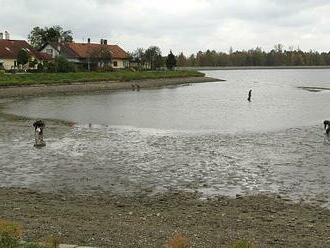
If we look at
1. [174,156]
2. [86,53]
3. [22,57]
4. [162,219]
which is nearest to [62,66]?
[22,57]

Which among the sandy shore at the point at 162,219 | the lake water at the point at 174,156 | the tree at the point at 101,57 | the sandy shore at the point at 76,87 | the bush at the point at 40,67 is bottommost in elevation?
the sandy shore at the point at 76,87

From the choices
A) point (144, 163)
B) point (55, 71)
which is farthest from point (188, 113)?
point (55, 71)

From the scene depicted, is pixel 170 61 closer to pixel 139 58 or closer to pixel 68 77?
pixel 139 58

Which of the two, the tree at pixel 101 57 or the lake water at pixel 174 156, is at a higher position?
the tree at pixel 101 57

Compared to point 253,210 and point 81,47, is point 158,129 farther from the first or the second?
point 81,47

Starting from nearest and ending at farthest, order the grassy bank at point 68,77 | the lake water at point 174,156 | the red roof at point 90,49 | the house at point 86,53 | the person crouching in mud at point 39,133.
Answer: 1. the lake water at point 174,156
2. the person crouching in mud at point 39,133
3. the grassy bank at point 68,77
4. the house at point 86,53
5. the red roof at point 90,49

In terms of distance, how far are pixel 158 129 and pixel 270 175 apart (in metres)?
15.2

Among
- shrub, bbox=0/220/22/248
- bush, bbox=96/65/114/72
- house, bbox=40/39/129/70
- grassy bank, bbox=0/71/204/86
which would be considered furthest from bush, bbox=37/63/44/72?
shrub, bbox=0/220/22/248

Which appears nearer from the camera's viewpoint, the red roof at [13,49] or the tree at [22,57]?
the tree at [22,57]

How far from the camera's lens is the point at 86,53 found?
11238cm

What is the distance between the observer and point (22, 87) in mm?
70500

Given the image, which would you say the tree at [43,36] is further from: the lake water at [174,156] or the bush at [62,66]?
the lake water at [174,156]

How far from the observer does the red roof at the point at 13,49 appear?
94062mm

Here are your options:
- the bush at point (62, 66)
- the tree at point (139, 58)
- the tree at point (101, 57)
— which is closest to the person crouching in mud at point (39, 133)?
the bush at point (62, 66)
